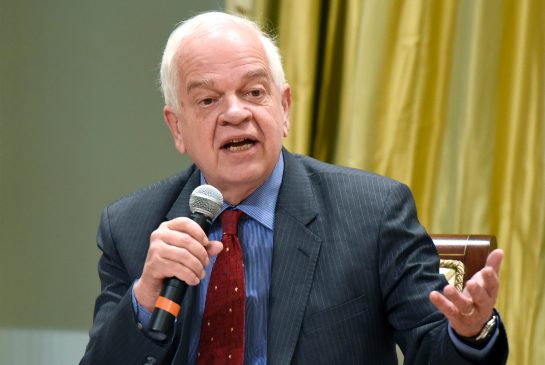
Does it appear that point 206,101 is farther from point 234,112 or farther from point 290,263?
point 290,263

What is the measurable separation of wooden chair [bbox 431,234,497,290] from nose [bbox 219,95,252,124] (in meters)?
0.71

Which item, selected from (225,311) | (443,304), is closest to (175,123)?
(225,311)

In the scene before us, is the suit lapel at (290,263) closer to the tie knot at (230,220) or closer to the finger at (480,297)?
the tie knot at (230,220)

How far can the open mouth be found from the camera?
2184 millimetres

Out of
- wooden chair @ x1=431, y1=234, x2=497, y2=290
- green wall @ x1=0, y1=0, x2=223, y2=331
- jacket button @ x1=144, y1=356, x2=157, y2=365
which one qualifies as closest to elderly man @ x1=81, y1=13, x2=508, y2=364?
jacket button @ x1=144, y1=356, x2=157, y2=365

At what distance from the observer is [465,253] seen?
246cm

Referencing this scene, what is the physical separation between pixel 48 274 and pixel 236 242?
1908mm

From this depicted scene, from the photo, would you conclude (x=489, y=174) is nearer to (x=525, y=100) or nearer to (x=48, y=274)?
(x=525, y=100)

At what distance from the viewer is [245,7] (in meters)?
3.37

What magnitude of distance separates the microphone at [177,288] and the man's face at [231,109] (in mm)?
286

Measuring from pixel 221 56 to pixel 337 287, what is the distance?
62cm

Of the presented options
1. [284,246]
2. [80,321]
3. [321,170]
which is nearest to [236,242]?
[284,246]

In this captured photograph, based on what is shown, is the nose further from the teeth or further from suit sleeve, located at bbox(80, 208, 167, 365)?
suit sleeve, located at bbox(80, 208, 167, 365)

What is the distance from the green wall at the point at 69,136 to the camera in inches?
149
